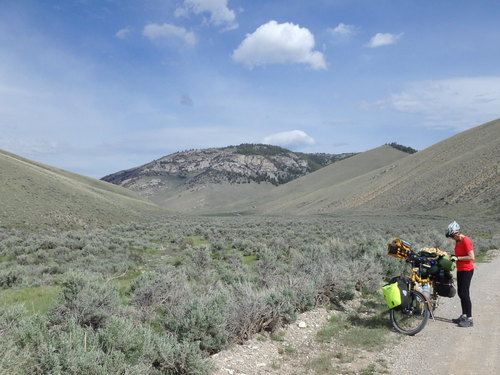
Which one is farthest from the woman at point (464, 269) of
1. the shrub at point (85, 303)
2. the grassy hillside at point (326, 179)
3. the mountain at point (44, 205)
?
the grassy hillside at point (326, 179)

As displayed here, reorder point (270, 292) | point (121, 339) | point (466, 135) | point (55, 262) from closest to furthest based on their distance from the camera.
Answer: point (121, 339)
point (270, 292)
point (55, 262)
point (466, 135)

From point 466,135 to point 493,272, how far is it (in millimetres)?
91673

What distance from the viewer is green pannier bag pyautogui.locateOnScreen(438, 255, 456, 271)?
22.1 feet

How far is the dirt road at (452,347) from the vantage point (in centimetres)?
520

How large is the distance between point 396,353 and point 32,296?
8.96 meters

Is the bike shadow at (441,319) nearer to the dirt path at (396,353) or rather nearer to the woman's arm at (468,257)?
the dirt path at (396,353)

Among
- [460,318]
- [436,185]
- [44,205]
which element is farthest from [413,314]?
[436,185]

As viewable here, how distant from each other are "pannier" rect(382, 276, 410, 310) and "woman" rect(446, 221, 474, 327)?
4.00 feet

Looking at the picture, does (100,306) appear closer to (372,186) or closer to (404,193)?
(404,193)

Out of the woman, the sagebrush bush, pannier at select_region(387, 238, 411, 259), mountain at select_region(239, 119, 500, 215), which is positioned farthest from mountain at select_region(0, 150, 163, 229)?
mountain at select_region(239, 119, 500, 215)

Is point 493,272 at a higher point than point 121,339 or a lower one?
lower

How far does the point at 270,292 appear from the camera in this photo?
7.25 m

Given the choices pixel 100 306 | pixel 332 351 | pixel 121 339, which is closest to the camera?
pixel 121 339

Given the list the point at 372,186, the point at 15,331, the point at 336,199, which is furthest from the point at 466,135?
the point at 15,331
